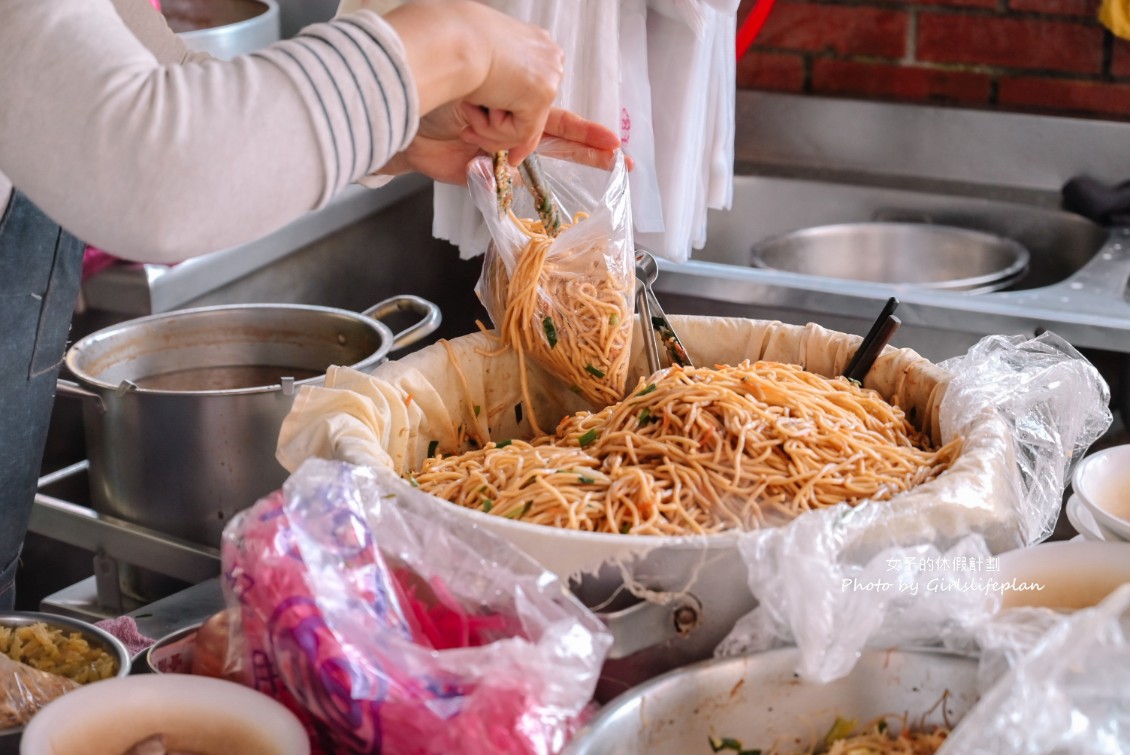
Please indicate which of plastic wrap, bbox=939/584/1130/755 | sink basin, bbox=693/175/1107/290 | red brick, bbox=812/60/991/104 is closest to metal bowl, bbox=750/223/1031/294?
sink basin, bbox=693/175/1107/290

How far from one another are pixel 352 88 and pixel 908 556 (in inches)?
21.8

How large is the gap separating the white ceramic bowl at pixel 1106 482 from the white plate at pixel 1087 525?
0.02 m

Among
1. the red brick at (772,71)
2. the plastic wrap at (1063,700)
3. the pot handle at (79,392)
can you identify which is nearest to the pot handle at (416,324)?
the pot handle at (79,392)

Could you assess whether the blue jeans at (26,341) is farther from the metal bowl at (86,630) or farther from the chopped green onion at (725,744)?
the chopped green onion at (725,744)

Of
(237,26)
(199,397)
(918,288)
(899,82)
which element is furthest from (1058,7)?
(199,397)

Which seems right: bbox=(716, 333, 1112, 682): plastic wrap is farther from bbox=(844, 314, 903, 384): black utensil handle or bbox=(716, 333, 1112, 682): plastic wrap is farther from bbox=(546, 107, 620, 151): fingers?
bbox=(546, 107, 620, 151): fingers

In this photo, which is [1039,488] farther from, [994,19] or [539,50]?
[994,19]

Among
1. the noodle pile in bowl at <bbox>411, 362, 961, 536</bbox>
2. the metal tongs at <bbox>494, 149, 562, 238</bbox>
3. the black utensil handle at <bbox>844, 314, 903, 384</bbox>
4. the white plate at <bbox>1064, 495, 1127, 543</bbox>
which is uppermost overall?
the metal tongs at <bbox>494, 149, 562, 238</bbox>

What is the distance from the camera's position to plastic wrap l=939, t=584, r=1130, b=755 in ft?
2.56

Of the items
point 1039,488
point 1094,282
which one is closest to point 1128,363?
point 1094,282

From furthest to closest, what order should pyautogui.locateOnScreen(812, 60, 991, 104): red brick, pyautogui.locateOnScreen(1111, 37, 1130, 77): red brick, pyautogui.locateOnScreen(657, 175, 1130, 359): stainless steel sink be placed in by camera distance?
pyautogui.locateOnScreen(812, 60, 991, 104): red brick → pyautogui.locateOnScreen(1111, 37, 1130, 77): red brick → pyautogui.locateOnScreen(657, 175, 1130, 359): stainless steel sink

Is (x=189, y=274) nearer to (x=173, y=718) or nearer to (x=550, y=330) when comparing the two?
(x=550, y=330)

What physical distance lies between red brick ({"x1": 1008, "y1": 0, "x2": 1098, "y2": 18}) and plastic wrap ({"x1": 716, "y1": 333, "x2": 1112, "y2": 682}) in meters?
1.63

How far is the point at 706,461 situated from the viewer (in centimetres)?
121
